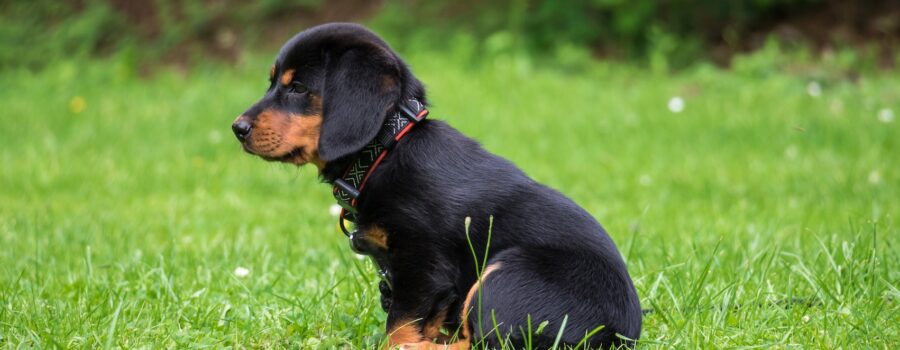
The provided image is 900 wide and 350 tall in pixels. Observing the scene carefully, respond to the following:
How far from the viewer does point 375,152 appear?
300 centimetres

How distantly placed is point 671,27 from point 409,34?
3.55 meters

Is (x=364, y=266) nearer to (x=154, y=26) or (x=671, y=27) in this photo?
(x=671, y=27)

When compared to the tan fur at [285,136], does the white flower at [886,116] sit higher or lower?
lower

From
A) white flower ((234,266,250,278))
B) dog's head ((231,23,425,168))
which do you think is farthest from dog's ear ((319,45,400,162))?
white flower ((234,266,250,278))

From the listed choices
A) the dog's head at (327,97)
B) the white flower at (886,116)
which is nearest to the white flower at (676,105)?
the white flower at (886,116)

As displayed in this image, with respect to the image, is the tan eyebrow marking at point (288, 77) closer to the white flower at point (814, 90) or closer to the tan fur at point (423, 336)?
the tan fur at point (423, 336)

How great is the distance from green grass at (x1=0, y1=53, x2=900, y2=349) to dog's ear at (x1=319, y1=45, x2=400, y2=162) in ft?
2.09

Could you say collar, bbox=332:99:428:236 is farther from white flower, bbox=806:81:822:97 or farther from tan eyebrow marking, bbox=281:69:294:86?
white flower, bbox=806:81:822:97

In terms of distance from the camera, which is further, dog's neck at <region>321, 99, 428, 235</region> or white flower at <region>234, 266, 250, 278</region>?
white flower at <region>234, 266, 250, 278</region>

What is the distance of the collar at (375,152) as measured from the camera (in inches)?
117

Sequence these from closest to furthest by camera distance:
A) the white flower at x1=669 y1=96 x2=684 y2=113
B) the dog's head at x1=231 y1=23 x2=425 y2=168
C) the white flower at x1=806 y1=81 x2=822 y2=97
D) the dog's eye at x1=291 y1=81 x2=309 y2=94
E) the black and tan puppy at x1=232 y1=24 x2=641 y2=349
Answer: the black and tan puppy at x1=232 y1=24 x2=641 y2=349, the dog's head at x1=231 y1=23 x2=425 y2=168, the dog's eye at x1=291 y1=81 x2=309 y2=94, the white flower at x1=669 y1=96 x2=684 y2=113, the white flower at x1=806 y1=81 x2=822 y2=97

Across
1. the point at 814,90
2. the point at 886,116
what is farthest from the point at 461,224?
the point at 814,90

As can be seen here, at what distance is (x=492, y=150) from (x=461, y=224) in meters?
4.89

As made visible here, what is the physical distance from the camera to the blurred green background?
331cm
